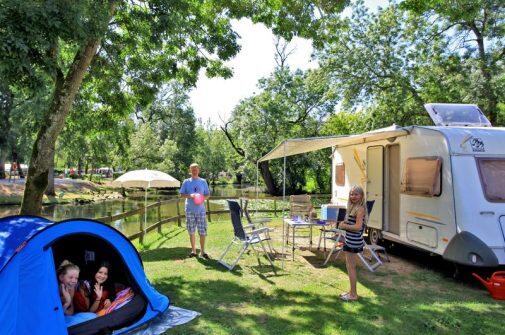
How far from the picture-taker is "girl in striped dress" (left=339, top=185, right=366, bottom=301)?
5352 mm

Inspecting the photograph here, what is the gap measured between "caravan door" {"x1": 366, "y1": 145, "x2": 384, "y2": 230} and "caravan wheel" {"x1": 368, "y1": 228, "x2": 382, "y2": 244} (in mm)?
135

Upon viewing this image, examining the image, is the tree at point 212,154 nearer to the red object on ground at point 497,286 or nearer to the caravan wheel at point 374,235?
the caravan wheel at point 374,235

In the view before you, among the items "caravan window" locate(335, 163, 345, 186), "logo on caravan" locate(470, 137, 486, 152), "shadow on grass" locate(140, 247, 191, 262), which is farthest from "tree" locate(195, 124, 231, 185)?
"logo on caravan" locate(470, 137, 486, 152)

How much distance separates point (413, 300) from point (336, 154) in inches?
247

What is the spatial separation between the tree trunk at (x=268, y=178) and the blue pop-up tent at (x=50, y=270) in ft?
79.6

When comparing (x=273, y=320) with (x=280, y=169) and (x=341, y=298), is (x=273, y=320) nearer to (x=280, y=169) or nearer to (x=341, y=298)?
(x=341, y=298)

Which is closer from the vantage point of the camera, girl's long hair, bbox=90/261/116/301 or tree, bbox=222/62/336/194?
girl's long hair, bbox=90/261/116/301

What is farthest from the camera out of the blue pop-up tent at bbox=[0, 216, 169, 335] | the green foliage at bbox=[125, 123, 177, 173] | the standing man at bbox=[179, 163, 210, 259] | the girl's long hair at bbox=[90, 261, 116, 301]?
the green foliage at bbox=[125, 123, 177, 173]

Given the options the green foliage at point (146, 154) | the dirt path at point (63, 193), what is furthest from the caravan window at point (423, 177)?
the green foliage at point (146, 154)

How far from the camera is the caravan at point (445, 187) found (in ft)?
19.9

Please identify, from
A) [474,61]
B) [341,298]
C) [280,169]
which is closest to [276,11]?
[341,298]

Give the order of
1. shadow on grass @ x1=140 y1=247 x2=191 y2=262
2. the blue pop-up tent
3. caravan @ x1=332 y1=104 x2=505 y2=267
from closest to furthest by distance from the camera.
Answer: the blue pop-up tent
caravan @ x1=332 y1=104 x2=505 y2=267
shadow on grass @ x1=140 y1=247 x2=191 y2=262

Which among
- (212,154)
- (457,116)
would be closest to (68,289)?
(457,116)

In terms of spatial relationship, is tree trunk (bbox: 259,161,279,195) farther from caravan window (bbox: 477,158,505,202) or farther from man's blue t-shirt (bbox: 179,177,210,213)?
caravan window (bbox: 477,158,505,202)
